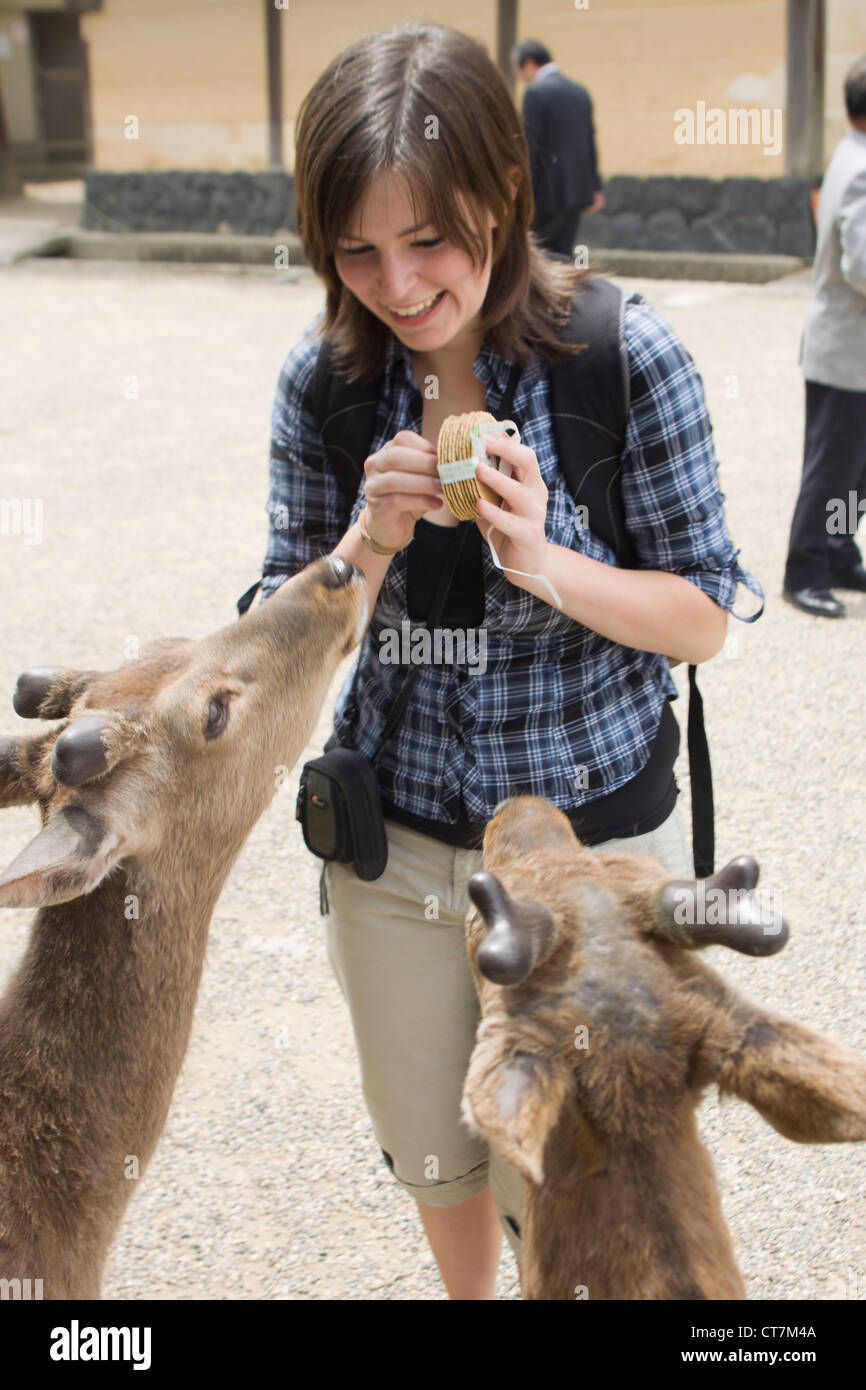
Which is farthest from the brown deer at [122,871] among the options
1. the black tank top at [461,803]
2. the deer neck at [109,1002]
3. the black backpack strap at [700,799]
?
the black backpack strap at [700,799]

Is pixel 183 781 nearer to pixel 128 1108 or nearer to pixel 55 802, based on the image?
pixel 55 802

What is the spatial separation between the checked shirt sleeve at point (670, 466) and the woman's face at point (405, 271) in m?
0.33

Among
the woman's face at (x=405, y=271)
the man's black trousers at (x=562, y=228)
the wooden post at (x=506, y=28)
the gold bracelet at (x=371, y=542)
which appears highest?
the wooden post at (x=506, y=28)

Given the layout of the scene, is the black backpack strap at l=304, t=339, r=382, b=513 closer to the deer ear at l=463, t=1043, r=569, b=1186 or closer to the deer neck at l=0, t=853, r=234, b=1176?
the deer neck at l=0, t=853, r=234, b=1176

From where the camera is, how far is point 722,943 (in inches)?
82.4

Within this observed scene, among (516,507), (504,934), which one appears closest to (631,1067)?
(504,934)

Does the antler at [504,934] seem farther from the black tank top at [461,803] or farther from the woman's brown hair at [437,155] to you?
the woman's brown hair at [437,155]

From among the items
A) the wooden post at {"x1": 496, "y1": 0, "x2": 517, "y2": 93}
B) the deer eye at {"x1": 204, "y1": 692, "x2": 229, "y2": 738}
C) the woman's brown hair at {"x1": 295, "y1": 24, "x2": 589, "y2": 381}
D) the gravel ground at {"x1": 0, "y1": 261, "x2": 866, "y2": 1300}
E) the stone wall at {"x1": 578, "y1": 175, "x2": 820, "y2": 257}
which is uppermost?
the wooden post at {"x1": 496, "y1": 0, "x2": 517, "y2": 93}

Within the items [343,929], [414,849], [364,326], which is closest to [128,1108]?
[343,929]

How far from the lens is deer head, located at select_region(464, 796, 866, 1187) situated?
1997 mm

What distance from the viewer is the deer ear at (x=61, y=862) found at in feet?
8.16

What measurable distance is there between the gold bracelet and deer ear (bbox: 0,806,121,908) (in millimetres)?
778

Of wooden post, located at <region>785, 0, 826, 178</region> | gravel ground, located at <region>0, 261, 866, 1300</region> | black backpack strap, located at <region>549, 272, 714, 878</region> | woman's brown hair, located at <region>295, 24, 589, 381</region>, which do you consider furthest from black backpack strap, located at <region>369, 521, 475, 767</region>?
wooden post, located at <region>785, 0, 826, 178</region>

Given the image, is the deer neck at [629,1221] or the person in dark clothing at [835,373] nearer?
the deer neck at [629,1221]
